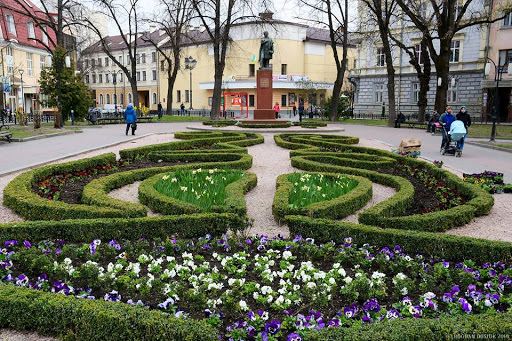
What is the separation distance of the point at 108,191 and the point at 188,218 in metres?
3.68

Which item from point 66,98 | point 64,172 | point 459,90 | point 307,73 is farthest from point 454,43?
point 64,172

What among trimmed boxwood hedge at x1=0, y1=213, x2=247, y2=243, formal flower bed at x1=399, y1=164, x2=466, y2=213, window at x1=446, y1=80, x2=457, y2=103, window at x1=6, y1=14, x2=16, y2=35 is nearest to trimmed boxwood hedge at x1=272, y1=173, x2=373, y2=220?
formal flower bed at x1=399, y1=164, x2=466, y2=213

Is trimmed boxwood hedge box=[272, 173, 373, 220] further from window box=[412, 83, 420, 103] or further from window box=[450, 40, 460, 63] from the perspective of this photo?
window box=[412, 83, 420, 103]

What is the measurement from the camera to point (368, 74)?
47.7 meters

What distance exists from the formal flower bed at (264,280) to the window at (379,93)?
43872mm

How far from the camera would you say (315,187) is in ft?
26.7

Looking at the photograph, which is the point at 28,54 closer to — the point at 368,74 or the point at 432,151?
the point at 368,74

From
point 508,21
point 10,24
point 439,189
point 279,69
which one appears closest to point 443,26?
point 508,21

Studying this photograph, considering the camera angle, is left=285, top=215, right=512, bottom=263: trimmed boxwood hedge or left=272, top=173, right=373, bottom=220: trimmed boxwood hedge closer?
left=285, top=215, right=512, bottom=263: trimmed boxwood hedge

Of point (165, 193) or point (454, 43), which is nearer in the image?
point (165, 193)

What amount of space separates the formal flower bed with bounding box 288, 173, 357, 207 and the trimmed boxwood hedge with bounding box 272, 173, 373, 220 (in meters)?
0.15

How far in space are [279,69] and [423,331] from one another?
5401 centimetres

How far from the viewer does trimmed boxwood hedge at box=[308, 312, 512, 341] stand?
3244 mm

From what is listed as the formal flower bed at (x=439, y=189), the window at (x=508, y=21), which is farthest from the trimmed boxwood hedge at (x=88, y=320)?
the window at (x=508, y=21)
